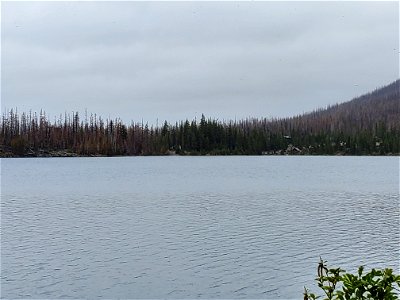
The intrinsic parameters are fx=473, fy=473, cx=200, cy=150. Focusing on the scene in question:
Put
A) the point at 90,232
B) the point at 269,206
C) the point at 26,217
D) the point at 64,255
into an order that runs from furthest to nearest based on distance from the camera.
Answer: the point at 269,206, the point at 26,217, the point at 90,232, the point at 64,255

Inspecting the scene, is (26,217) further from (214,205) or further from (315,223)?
(315,223)

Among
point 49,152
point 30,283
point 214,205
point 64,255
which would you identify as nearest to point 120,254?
point 64,255

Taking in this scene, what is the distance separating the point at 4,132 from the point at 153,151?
5723 cm

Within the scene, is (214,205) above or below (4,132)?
below

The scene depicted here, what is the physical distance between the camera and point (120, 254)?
74.7ft

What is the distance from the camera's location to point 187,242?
25359 millimetres

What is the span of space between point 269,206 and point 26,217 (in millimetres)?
19560

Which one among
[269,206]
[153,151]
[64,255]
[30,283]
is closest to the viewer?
[30,283]

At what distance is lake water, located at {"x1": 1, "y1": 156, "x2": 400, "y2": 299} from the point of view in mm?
17812

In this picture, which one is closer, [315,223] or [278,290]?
[278,290]

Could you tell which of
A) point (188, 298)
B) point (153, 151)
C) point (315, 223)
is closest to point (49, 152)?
point (153, 151)

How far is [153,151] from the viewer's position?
7653 inches

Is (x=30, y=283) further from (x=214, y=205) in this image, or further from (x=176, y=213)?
(x=214, y=205)

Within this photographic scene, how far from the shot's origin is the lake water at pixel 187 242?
58.4ft
